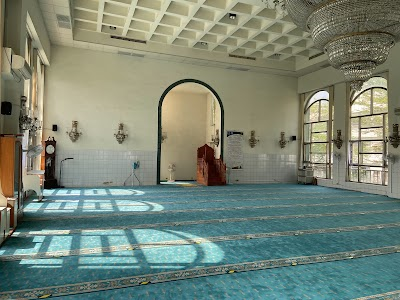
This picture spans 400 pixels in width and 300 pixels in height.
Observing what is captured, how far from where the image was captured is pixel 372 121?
9.16 meters

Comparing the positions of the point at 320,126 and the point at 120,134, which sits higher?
the point at 320,126

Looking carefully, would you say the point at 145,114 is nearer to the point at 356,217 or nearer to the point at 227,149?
the point at 227,149

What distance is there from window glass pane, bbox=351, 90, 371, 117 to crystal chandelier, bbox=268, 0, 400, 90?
281 inches

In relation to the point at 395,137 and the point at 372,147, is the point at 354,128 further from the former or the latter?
the point at 395,137

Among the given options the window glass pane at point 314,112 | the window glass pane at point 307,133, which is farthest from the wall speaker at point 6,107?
the window glass pane at point 307,133

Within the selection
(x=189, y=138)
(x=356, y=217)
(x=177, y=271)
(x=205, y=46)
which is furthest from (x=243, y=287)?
(x=189, y=138)

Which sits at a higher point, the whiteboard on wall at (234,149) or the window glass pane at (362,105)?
the window glass pane at (362,105)

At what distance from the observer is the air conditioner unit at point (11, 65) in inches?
169

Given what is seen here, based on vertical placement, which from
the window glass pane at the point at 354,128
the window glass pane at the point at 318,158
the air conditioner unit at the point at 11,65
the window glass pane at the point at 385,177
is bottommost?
the window glass pane at the point at 385,177

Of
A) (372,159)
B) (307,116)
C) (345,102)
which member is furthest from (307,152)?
(372,159)

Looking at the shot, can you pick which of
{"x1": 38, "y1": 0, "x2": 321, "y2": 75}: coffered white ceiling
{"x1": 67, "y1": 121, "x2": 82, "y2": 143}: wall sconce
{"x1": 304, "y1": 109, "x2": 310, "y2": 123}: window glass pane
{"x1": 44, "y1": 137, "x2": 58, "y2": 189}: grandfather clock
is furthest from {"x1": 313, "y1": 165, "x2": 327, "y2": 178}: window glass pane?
{"x1": 44, "y1": 137, "x2": 58, "y2": 189}: grandfather clock

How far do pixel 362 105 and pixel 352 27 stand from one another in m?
7.89

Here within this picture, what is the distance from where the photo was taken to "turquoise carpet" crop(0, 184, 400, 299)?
241 cm

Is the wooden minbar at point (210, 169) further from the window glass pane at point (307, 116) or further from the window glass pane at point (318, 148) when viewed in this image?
the window glass pane at point (307, 116)
